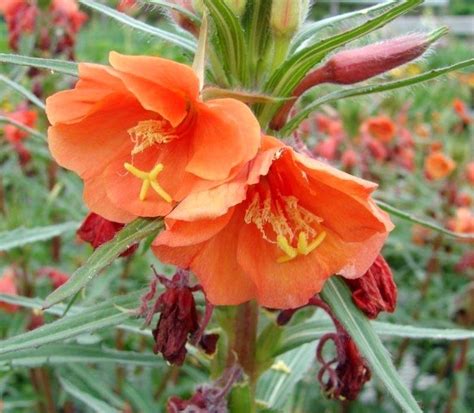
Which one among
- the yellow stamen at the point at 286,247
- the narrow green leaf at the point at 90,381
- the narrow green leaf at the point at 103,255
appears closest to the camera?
the narrow green leaf at the point at 103,255

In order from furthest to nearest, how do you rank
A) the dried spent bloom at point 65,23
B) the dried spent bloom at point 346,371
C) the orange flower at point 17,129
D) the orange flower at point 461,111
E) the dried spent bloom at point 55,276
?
the orange flower at point 461,111 < the dried spent bloom at point 65,23 < the orange flower at point 17,129 < the dried spent bloom at point 55,276 < the dried spent bloom at point 346,371

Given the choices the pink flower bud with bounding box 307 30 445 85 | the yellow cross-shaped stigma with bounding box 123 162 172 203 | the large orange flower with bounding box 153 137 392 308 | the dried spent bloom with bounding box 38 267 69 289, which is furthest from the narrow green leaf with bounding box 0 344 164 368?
the dried spent bloom with bounding box 38 267 69 289

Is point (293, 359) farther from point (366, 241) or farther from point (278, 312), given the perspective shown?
point (366, 241)

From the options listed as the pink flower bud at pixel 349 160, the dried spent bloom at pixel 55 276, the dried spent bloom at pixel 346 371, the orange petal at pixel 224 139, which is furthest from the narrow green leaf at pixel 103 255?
the pink flower bud at pixel 349 160

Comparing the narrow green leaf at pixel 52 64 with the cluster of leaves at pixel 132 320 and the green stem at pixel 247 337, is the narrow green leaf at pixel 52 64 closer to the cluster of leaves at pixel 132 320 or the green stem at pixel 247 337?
the cluster of leaves at pixel 132 320

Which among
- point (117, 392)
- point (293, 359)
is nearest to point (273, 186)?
point (293, 359)

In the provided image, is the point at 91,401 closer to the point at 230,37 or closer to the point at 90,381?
the point at 90,381

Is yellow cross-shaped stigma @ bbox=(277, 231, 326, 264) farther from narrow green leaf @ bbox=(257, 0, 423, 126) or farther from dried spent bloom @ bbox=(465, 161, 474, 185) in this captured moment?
dried spent bloom @ bbox=(465, 161, 474, 185)
